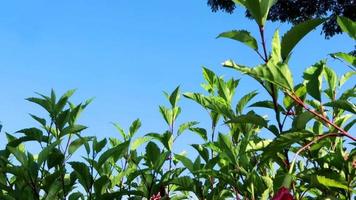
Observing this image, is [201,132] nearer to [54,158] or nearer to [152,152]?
[152,152]

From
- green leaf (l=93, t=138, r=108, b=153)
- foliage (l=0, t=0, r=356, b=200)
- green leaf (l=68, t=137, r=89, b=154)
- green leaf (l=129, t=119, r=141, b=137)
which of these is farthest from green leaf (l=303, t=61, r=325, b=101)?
green leaf (l=129, t=119, r=141, b=137)

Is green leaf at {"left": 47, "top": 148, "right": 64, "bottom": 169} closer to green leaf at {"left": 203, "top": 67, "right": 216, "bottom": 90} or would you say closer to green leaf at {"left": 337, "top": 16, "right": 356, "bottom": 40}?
green leaf at {"left": 203, "top": 67, "right": 216, "bottom": 90}

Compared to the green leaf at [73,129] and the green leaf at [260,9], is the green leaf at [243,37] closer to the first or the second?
the green leaf at [260,9]

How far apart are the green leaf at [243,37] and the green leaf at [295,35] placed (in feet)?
0.37

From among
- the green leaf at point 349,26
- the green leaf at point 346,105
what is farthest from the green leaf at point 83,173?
the green leaf at point 349,26

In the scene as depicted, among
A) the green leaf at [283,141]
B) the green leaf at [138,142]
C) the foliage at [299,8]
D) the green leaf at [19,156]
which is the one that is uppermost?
the foliage at [299,8]

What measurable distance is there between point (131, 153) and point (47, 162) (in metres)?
0.82

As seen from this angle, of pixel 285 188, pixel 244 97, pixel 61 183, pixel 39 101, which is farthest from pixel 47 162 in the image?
pixel 285 188

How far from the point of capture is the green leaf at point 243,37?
224cm

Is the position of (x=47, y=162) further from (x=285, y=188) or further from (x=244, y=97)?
(x=285, y=188)

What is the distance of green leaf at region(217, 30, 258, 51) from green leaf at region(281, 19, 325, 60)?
11 cm

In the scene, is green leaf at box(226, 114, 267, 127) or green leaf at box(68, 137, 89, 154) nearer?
green leaf at box(226, 114, 267, 127)

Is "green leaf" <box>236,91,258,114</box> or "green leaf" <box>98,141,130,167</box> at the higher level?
"green leaf" <box>236,91,258,114</box>

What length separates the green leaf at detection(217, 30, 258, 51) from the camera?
2242mm
